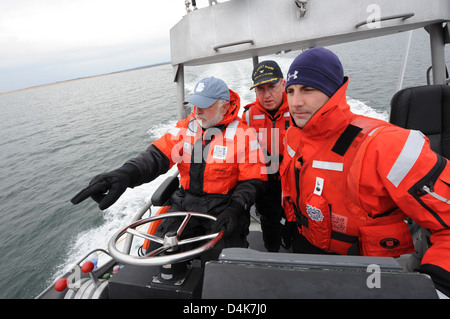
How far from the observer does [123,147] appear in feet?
31.4

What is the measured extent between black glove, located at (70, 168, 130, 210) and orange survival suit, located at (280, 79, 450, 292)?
3.74 feet

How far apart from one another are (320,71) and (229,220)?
959 mm

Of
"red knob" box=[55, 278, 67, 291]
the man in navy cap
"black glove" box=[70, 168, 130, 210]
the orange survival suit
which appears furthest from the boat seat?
"red knob" box=[55, 278, 67, 291]

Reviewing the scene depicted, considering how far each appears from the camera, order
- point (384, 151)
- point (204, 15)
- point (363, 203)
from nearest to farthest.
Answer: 1. point (384, 151)
2. point (363, 203)
3. point (204, 15)

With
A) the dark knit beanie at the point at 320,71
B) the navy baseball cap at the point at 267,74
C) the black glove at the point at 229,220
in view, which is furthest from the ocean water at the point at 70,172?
the dark knit beanie at the point at 320,71

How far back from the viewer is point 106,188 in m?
1.64

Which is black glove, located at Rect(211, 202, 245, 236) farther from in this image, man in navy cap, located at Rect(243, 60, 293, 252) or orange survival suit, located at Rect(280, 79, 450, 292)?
man in navy cap, located at Rect(243, 60, 293, 252)

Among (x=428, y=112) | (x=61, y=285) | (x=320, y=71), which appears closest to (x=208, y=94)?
(x=320, y=71)

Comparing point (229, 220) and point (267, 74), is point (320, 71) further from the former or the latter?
point (267, 74)

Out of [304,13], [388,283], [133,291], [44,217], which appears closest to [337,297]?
[388,283]

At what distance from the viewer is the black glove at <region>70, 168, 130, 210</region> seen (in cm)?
156

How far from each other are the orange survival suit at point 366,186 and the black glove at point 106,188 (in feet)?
3.74
